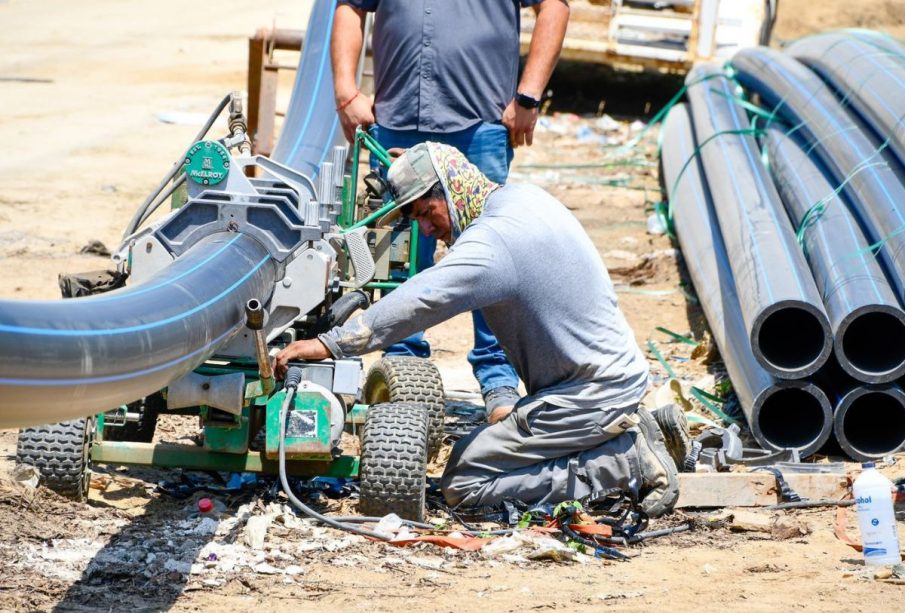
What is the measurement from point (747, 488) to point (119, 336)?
120 inches

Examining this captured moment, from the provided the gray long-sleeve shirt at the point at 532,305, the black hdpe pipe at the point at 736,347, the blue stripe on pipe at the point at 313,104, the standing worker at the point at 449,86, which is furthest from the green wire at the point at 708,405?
the blue stripe on pipe at the point at 313,104

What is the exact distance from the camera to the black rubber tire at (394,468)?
4.82 m

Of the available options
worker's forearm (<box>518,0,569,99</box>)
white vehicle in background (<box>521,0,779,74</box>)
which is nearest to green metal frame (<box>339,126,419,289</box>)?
worker's forearm (<box>518,0,569,99</box>)

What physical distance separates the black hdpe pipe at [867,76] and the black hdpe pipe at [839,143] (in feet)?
0.34

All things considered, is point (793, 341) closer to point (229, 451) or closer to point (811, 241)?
point (811, 241)


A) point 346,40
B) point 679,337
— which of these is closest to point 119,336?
point 346,40

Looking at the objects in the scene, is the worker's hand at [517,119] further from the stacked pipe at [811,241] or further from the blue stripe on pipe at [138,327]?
the blue stripe on pipe at [138,327]

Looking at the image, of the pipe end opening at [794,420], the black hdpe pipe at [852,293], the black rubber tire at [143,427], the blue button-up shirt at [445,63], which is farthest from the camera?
the blue button-up shirt at [445,63]

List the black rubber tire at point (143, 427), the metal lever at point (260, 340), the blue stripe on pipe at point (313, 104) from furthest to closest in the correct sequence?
the blue stripe on pipe at point (313, 104), the black rubber tire at point (143, 427), the metal lever at point (260, 340)

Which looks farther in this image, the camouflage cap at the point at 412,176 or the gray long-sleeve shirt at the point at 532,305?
the camouflage cap at the point at 412,176

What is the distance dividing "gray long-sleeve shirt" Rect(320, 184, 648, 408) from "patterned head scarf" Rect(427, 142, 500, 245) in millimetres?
54

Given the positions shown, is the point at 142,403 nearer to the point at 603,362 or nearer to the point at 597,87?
the point at 603,362

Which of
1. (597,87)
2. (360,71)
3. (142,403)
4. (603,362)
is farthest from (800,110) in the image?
(597,87)

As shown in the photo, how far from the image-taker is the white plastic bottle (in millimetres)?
4523
